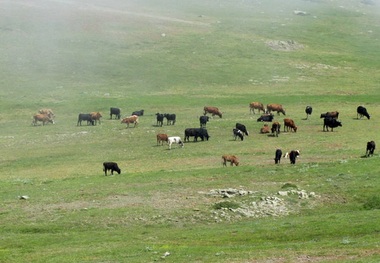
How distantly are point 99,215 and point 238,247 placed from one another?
10.7 meters

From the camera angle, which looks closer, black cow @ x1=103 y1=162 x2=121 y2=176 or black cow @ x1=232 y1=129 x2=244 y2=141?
black cow @ x1=103 y1=162 x2=121 y2=176

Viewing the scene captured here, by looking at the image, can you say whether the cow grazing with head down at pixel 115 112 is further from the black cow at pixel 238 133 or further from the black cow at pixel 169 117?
the black cow at pixel 238 133

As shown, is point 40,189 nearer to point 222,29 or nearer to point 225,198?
point 225,198

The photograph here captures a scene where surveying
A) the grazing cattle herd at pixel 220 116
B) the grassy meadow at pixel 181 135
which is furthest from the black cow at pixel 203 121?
the grassy meadow at pixel 181 135

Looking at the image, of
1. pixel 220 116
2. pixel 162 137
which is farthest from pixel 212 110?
pixel 162 137

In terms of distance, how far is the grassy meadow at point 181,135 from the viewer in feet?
114

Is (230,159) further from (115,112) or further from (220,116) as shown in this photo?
(115,112)

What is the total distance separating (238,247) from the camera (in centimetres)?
3191

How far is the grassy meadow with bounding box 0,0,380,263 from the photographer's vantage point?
114ft

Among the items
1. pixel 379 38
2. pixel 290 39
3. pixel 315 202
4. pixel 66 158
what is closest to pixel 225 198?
pixel 315 202

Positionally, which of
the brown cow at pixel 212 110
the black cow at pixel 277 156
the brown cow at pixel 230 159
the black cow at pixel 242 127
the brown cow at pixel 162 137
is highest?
the brown cow at pixel 212 110

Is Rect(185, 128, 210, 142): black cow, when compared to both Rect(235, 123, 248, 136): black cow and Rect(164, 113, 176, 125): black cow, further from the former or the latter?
Rect(164, 113, 176, 125): black cow

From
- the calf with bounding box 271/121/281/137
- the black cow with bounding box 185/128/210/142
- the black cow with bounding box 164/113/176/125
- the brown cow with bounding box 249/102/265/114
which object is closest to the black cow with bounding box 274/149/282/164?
the black cow with bounding box 185/128/210/142

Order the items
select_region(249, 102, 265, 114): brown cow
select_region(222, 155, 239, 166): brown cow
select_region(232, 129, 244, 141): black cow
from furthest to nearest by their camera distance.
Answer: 1. select_region(249, 102, 265, 114): brown cow
2. select_region(232, 129, 244, 141): black cow
3. select_region(222, 155, 239, 166): brown cow
